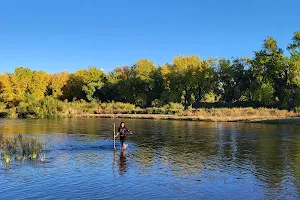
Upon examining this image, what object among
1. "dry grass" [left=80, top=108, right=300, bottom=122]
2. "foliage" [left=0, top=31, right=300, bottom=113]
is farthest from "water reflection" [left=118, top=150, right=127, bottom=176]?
"foliage" [left=0, top=31, right=300, bottom=113]

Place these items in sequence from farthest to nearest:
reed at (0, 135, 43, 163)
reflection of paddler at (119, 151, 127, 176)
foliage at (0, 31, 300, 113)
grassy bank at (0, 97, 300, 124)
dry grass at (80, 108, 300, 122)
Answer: foliage at (0, 31, 300, 113) → grassy bank at (0, 97, 300, 124) → dry grass at (80, 108, 300, 122) → reed at (0, 135, 43, 163) → reflection of paddler at (119, 151, 127, 176)

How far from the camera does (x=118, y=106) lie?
79562mm

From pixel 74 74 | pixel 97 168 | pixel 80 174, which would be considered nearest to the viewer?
pixel 80 174

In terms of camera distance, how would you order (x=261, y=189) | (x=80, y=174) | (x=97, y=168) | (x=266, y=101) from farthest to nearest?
1. (x=266, y=101)
2. (x=97, y=168)
3. (x=80, y=174)
4. (x=261, y=189)

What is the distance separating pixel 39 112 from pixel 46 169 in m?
52.1

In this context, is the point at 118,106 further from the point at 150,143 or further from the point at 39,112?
the point at 150,143

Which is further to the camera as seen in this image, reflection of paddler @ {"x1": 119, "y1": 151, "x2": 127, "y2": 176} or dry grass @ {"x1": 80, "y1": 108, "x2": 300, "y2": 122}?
dry grass @ {"x1": 80, "y1": 108, "x2": 300, "y2": 122}

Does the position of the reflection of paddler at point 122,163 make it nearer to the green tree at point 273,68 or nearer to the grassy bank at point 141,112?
the grassy bank at point 141,112

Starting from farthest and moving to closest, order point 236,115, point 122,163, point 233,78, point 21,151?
1. point 233,78
2. point 236,115
3. point 21,151
4. point 122,163

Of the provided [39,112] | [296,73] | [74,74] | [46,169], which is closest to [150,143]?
[46,169]

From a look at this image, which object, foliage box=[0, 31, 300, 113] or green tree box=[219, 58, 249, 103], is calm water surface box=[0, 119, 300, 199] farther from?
green tree box=[219, 58, 249, 103]

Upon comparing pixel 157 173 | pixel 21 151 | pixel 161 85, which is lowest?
pixel 157 173

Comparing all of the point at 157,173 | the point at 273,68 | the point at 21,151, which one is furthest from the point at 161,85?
the point at 157,173

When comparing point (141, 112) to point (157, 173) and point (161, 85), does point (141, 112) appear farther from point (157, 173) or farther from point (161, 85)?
point (157, 173)
